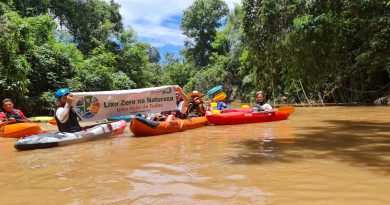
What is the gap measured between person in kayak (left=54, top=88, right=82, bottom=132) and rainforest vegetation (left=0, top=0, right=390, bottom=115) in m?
5.60

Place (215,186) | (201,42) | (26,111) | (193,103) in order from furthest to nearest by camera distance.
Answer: (201,42) → (26,111) → (193,103) → (215,186)

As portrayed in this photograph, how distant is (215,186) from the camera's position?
3.35m

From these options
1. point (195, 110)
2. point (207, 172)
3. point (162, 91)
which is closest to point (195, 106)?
point (195, 110)

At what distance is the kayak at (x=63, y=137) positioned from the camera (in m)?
6.23

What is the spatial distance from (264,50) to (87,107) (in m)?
9.04

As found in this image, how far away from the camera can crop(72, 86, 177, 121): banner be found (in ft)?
24.2

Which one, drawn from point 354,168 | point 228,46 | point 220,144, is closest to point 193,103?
point 220,144

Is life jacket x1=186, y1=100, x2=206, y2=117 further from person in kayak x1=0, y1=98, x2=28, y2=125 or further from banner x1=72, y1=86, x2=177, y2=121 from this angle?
person in kayak x1=0, y1=98, x2=28, y2=125

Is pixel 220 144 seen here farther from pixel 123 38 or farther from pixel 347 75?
pixel 123 38

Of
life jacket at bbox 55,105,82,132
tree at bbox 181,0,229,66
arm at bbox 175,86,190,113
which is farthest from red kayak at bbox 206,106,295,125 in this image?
tree at bbox 181,0,229,66

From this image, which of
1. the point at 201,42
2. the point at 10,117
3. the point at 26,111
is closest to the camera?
the point at 10,117

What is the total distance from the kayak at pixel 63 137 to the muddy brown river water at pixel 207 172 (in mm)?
200

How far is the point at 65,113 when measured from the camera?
641 centimetres

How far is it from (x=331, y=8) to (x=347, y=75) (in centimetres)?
667
